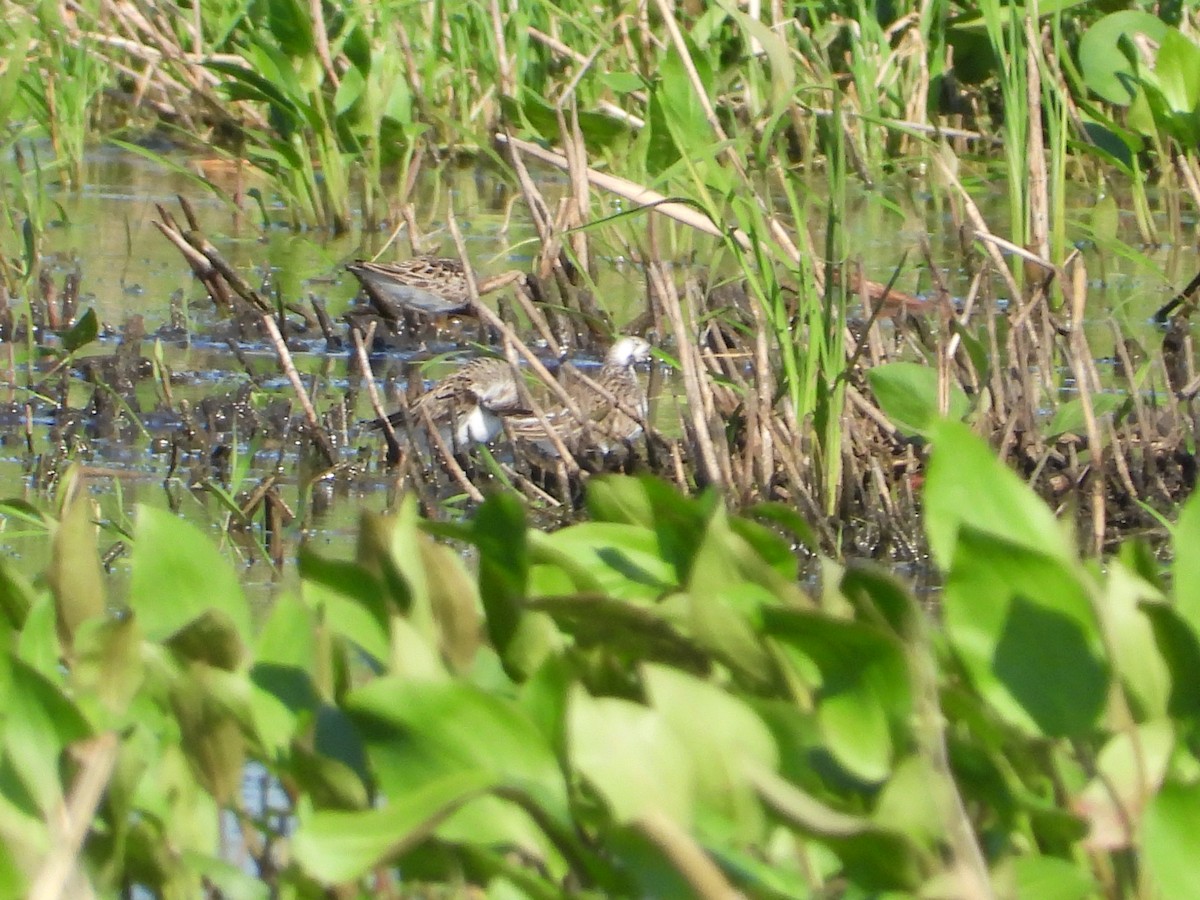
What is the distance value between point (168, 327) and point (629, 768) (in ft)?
13.1

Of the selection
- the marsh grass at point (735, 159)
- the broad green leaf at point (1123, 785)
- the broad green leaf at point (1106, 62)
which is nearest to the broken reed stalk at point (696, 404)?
the marsh grass at point (735, 159)

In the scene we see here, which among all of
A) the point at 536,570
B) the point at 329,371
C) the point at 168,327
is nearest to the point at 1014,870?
the point at 536,570

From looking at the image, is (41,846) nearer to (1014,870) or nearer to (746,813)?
(746,813)

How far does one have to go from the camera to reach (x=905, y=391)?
3.52m

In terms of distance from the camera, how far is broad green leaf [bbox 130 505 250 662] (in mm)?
1823

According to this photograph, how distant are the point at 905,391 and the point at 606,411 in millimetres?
1039

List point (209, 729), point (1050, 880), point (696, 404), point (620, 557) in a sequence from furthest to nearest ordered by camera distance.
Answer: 1. point (696, 404)
2. point (620, 557)
3. point (209, 729)
4. point (1050, 880)

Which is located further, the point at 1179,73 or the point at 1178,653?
the point at 1179,73

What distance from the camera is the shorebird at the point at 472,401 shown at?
4.65 meters

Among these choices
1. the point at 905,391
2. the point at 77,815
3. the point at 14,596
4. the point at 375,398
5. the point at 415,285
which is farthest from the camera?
the point at 415,285

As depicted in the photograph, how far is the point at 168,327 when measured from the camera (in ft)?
16.9

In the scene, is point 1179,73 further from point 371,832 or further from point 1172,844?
point 371,832

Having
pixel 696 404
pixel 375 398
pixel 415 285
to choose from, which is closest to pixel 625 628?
pixel 696 404

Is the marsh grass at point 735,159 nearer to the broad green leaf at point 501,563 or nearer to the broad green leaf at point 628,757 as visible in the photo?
the broad green leaf at point 501,563
